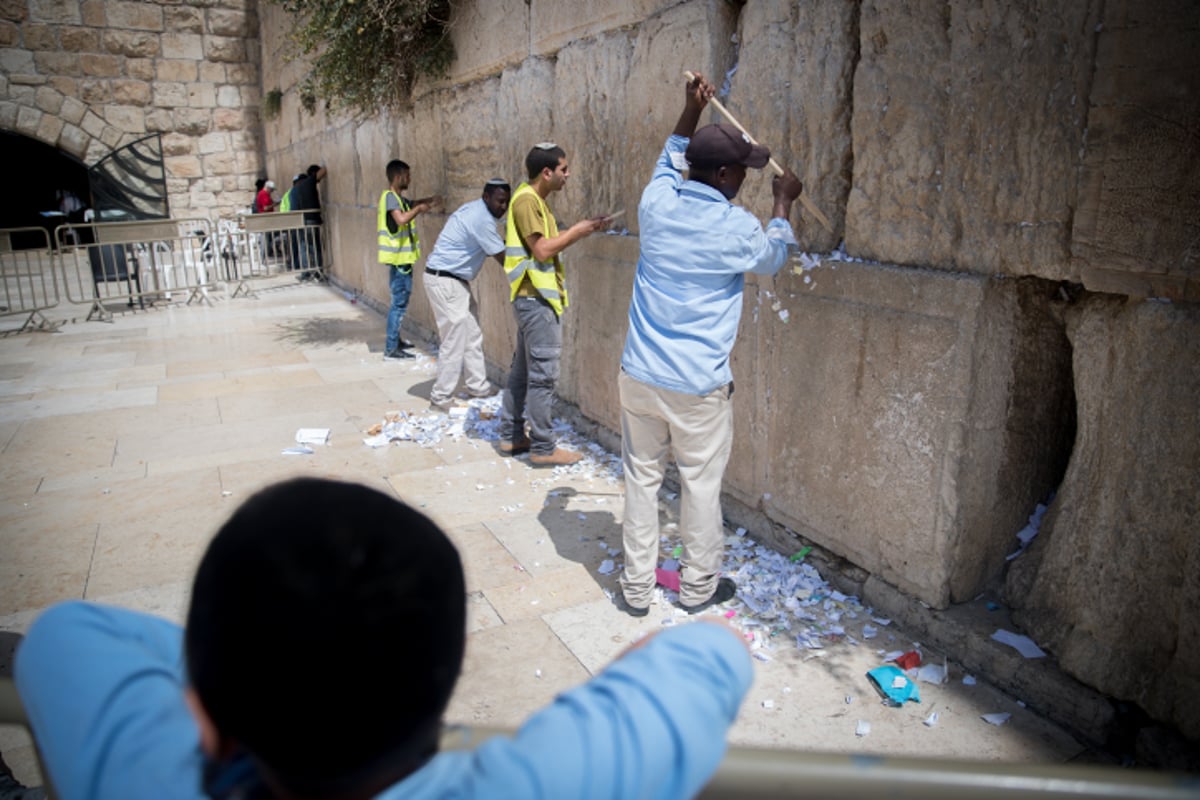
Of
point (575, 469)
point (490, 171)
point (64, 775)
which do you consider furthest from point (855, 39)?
point (490, 171)

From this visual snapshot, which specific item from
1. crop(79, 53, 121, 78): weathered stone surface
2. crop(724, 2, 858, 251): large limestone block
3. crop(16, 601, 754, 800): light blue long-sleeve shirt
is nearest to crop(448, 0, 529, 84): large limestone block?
crop(724, 2, 858, 251): large limestone block

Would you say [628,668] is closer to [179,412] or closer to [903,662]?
[903,662]

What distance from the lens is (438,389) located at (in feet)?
22.1

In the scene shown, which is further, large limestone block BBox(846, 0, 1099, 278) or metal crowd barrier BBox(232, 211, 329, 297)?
metal crowd barrier BBox(232, 211, 329, 297)

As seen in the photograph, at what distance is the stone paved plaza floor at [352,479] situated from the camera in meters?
2.96

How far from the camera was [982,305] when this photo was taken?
2.96m

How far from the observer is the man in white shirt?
21.0 ft

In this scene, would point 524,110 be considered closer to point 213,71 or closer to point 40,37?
point 213,71

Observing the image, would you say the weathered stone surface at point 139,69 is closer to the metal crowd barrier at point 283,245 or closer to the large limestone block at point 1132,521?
the metal crowd barrier at point 283,245

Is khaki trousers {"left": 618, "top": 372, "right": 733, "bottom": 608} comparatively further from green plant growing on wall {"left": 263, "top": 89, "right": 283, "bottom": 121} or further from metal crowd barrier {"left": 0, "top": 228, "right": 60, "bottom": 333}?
green plant growing on wall {"left": 263, "top": 89, "right": 283, "bottom": 121}

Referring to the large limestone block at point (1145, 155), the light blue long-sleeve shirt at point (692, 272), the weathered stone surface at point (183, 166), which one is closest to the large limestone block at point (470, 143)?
the light blue long-sleeve shirt at point (692, 272)

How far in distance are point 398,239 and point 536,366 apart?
3.74 meters

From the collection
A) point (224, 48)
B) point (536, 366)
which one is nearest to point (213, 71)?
point (224, 48)

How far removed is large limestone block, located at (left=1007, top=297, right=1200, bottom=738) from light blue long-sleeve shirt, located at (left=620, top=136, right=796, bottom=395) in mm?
1155
